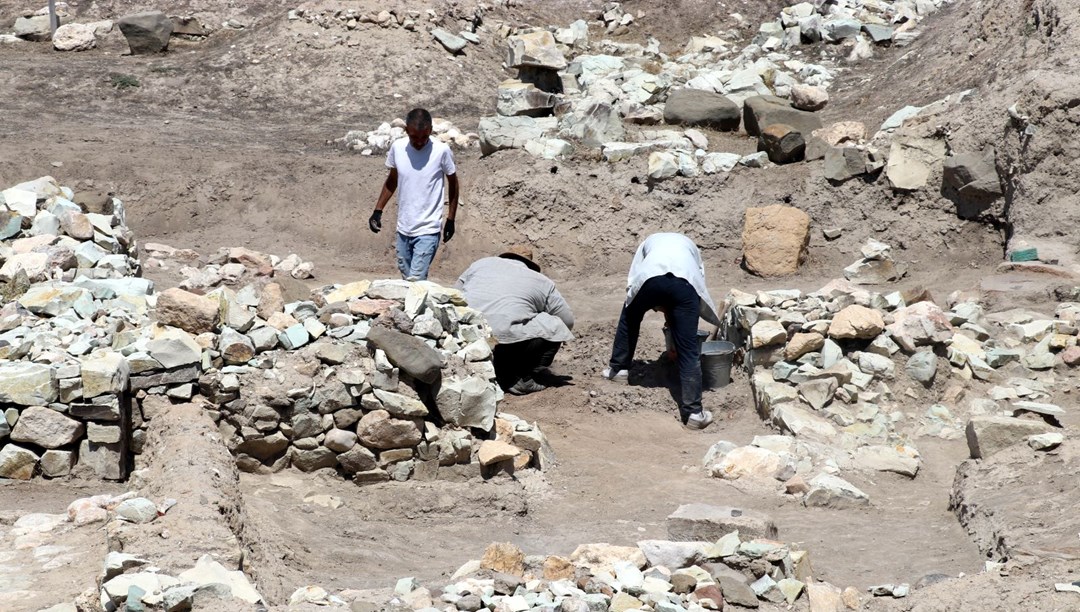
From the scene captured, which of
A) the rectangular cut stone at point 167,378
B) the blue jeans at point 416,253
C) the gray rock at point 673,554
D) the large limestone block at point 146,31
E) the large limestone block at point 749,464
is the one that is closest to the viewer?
the gray rock at point 673,554

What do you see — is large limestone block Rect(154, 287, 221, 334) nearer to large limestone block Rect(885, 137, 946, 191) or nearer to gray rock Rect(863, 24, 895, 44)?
large limestone block Rect(885, 137, 946, 191)

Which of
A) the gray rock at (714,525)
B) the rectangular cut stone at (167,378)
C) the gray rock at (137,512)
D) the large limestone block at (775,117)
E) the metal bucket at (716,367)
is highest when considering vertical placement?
the large limestone block at (775,117)

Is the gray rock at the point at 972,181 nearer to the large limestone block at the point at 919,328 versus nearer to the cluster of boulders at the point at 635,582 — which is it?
the large limestone block at the point at 919,328

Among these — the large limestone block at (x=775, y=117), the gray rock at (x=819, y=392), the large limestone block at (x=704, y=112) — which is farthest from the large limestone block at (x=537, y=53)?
the gray rock at (x=819, y=392)

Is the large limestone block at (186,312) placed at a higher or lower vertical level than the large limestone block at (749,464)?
higher

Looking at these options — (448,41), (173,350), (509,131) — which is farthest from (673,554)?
(448,41)

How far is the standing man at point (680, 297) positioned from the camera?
7793mm

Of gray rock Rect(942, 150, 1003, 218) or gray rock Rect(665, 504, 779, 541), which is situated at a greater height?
gray rock Rect(942, 150, 1003, 218)

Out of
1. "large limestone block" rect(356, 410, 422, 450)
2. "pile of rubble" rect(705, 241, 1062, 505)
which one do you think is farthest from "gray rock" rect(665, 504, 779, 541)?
"large limestone block" rect(356, 410, 422, 450)

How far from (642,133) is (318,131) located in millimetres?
3741

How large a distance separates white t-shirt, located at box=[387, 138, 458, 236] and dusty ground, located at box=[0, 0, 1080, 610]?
1.42 metres

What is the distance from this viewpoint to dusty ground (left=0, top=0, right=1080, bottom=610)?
5871mm

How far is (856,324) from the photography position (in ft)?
26.0

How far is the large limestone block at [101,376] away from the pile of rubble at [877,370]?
Answer: 11.1 ft
